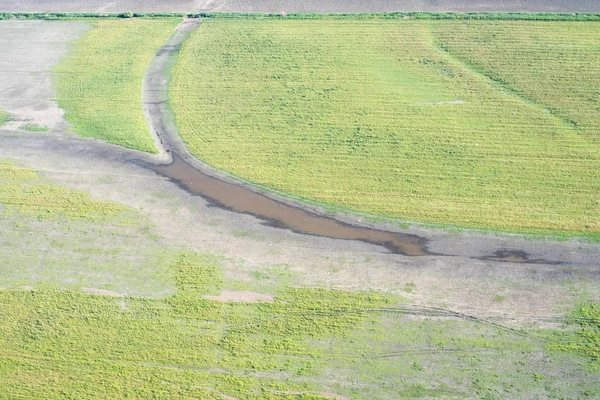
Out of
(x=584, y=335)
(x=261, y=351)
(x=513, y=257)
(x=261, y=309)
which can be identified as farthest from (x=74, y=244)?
(x=584, y=335)

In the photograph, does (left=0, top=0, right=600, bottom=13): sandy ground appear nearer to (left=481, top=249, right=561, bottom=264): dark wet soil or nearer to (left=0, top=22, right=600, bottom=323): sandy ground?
(left=0, top=22, right=600, bottom=323): sandy ground

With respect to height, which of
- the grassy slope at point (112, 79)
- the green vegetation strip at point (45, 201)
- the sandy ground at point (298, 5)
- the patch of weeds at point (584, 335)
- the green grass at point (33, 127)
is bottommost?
the patch of weeds at point (584, 335)

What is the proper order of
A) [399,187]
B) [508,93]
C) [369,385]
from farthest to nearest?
[508,93] < [399,187] < [369,385]

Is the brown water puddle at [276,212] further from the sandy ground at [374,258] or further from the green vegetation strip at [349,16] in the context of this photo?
the green vegetation strip at [349,16]

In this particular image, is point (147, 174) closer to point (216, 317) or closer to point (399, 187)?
point (216, 317)

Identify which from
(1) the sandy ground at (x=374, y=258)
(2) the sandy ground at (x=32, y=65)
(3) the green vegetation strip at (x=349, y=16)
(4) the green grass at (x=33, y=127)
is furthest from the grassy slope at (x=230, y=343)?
(3) the green vegetation strip at (x=349, y=16)

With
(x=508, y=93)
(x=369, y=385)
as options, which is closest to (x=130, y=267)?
(x=369, y=385)

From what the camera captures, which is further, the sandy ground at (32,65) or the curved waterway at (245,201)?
the sandy ground at (32,65)
